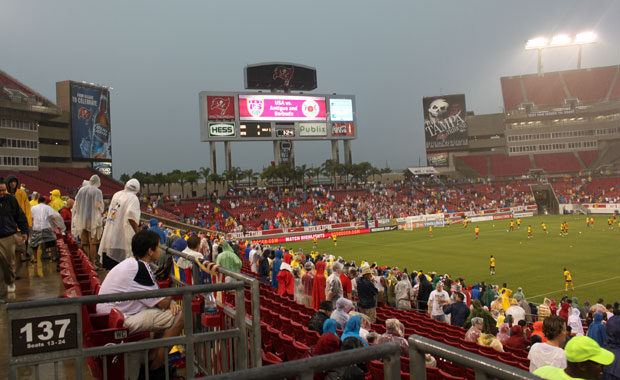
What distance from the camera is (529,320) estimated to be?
13.9 metres

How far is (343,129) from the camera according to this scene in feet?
229

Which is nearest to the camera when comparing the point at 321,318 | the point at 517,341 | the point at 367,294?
the point at 321,318

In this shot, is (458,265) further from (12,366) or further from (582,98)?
(582,98)

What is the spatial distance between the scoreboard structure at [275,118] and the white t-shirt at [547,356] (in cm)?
5927

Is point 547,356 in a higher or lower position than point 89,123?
lower

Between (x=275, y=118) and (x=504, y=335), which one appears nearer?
(x=504, y=335)

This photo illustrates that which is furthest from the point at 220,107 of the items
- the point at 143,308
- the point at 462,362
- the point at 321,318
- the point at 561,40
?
the point at 561,40

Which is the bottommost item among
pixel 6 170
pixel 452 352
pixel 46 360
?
pixel 46 360

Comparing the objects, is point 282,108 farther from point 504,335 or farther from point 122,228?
point 122,228

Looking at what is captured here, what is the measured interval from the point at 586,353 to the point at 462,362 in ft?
7.37

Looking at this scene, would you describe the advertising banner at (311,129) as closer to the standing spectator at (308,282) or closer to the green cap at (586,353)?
the standing spectator at (308,282)

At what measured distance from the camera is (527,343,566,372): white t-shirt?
4859 mm

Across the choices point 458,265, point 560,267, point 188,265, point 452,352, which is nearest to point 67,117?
point 458,265

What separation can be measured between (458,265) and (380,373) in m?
26.1
